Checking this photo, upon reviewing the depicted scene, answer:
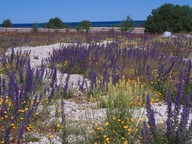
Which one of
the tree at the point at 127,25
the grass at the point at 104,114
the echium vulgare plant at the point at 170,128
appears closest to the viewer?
the echium vulgare plant at the point at 170,128

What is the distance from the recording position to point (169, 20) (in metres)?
31.0

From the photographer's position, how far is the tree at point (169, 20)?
30.7m

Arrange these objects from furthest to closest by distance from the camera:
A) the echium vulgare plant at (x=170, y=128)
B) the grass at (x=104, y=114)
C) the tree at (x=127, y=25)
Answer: the tree at (x=127, y=25) < the grass at (x=104, y=114) < the echium vulgare plant at (x=170, y=128)

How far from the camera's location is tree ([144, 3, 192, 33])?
30.7 meters

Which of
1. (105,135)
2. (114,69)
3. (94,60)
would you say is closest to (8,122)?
(105,135)

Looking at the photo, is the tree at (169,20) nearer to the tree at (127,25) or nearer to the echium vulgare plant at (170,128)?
the tree at (127,25)

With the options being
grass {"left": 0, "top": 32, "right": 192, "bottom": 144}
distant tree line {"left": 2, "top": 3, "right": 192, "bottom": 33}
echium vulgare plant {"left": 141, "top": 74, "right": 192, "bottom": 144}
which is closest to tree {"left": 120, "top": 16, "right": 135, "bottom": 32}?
distant tree line {"left": 2, "top": 3, "right": 192, "bottom": 33}

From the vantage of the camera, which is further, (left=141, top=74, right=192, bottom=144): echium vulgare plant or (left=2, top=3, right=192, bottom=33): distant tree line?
(left=2, top=3, right=192, bottom=33): distant tree line

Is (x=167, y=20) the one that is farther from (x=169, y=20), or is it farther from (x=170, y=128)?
(x=170, y=128)

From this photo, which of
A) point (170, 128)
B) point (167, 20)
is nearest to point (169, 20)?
point (167, 20)

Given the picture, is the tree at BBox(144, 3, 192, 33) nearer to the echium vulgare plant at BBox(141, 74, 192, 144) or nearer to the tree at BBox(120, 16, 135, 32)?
A: the tree at BBox(120, 16, 135, 32)

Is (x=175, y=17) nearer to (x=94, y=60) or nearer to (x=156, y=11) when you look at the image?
(x=156, y=11)

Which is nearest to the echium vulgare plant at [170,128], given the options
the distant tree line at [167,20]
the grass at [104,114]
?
the grass at [104,114]

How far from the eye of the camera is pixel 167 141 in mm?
4539
